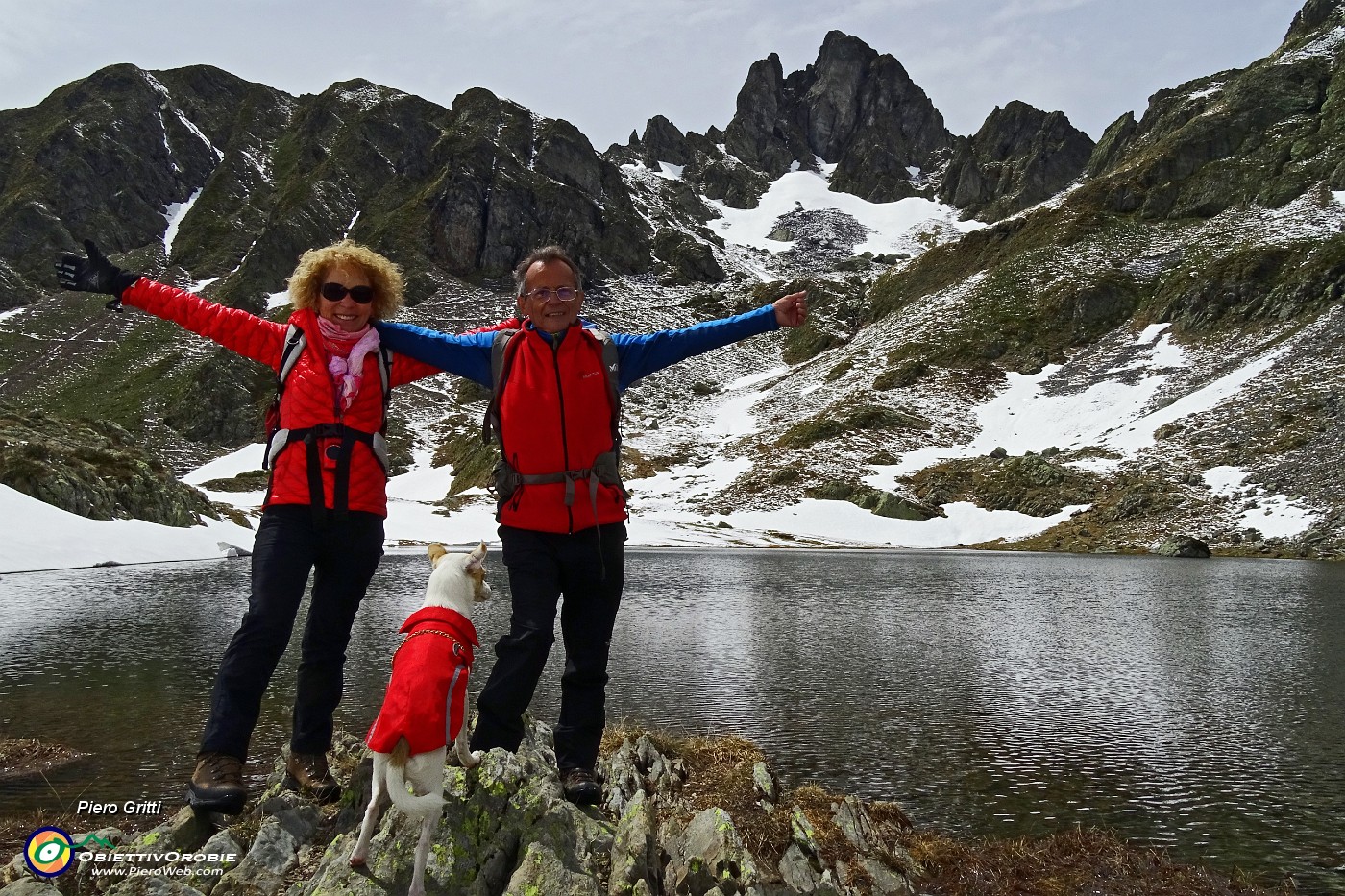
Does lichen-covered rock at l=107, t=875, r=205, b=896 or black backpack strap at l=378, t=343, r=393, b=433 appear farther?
black backpack strap at l=378, t=343, r=393, b=433

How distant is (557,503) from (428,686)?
4.59 feet

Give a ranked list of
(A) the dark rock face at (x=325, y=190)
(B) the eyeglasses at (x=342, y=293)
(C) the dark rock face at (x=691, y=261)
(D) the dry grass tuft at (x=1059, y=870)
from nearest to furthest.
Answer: (B) the eyeglasses at (x=342, y=293)
(D) the dry grass tuft at (x=1059, y=870)
(A) the dark rock face at (x=325, y=190)
(C) the dark rock face at (x=691, y=261)

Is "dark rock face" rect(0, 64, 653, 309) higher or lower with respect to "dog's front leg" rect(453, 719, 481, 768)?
higher

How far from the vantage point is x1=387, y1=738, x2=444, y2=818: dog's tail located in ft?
12.0

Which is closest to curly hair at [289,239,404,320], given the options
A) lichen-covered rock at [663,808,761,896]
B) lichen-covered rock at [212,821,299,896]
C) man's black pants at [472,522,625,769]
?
man's black pants at [472,522,625,769]

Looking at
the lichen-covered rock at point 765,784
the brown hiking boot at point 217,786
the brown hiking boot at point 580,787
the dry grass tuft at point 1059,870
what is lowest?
the dry grass tuft at point 1059,870

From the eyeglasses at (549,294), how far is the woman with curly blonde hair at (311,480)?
1098 millimetres

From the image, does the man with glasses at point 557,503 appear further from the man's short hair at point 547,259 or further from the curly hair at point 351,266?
the curly hair at point 351,266

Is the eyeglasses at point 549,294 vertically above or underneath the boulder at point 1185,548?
above

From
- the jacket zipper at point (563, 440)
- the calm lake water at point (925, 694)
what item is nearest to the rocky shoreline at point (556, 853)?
the calm lake water at point (925, 694)

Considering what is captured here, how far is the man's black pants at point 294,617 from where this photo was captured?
463 centimetres

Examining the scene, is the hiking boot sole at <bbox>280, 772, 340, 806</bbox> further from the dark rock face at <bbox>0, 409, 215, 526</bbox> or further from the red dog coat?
the dark rock face at <bbox>0, 409, 215, 526</bbox>

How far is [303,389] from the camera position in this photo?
4.95 meters

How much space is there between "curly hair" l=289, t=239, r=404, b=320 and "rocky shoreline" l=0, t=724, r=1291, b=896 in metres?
3.09
